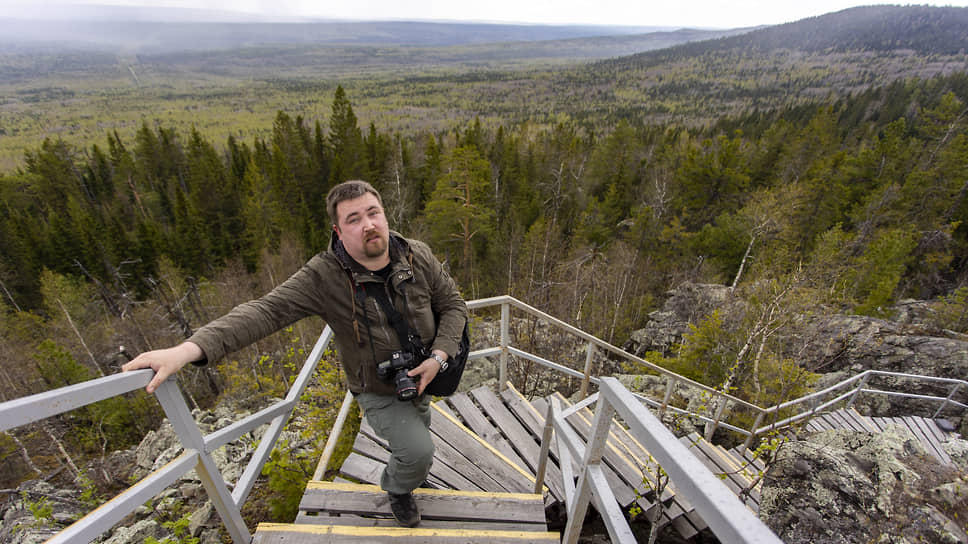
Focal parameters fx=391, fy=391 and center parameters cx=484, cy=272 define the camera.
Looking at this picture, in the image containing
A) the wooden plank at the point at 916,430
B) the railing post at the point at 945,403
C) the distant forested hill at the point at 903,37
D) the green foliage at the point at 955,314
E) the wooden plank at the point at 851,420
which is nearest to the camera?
the wooden plank at the point at 916,430

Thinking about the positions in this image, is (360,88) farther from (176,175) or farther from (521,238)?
(521,238)

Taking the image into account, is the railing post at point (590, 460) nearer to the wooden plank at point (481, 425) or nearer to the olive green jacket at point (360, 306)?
the olive green jacket at point (360, 306)

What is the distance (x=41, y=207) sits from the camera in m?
40.8

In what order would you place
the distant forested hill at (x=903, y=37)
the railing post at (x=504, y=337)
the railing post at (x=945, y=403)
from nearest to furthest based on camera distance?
the railing post at (x=504, y=337)
the railing post at (x=945, y=403)
the distant forested hill at (x=903, y=37)

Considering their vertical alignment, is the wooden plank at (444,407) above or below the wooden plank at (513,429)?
Result: above

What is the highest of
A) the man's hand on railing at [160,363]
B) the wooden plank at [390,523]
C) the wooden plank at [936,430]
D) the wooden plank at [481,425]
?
the man's hand on railing at [160,363]

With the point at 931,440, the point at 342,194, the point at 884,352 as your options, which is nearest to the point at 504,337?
the point at 342,194

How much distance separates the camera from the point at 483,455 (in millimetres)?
3598

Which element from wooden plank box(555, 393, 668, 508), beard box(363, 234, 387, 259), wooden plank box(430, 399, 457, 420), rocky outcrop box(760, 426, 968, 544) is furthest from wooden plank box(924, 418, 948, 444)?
beard box(363, 234, 387, 259)

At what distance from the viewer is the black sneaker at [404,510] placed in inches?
105

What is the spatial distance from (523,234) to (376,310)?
23.8 metres

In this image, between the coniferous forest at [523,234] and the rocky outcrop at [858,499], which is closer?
the rocky outcrop at [858,499]

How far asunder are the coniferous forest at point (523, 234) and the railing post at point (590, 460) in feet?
26.4

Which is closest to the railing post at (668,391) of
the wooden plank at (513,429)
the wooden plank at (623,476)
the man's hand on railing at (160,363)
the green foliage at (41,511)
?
the wooden plank at (623,476)
